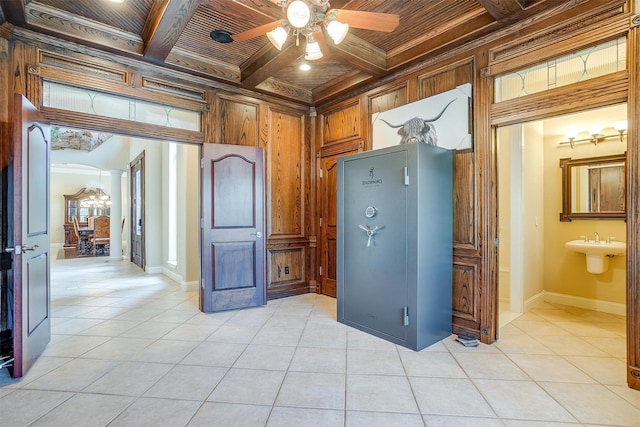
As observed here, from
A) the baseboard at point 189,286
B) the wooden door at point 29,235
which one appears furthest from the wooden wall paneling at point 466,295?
the baseboard at point 189,286

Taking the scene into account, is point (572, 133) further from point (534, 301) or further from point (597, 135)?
point (534, 301)

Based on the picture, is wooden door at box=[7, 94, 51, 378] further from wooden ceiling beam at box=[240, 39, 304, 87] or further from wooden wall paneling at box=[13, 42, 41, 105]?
A: wooden ceiling beam at box=[240, 39, 304, 87]

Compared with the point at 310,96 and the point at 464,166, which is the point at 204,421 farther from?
the point at 310,96

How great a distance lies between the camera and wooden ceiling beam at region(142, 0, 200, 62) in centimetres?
246

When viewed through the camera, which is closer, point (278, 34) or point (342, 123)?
point (278, 34)

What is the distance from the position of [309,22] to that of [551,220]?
4.09 meters

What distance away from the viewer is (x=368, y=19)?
212 cm

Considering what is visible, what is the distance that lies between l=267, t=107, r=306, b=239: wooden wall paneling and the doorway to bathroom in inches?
104

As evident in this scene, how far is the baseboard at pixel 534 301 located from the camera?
379cm

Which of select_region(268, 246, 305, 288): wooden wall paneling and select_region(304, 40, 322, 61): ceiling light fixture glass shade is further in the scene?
select_region(268, 246, 305, 288): wooden wall paneling

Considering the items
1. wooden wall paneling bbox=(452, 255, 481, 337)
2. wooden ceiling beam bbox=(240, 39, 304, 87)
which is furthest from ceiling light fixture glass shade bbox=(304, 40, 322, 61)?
wooden wall paneling bbox=(452, 255, 481, 337)

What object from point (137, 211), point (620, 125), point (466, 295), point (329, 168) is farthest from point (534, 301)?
point (137, 211)

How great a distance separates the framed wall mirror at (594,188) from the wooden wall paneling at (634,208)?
2.06 meters

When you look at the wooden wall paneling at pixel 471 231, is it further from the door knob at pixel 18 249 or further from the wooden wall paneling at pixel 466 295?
the door knob at pixel 18 249
